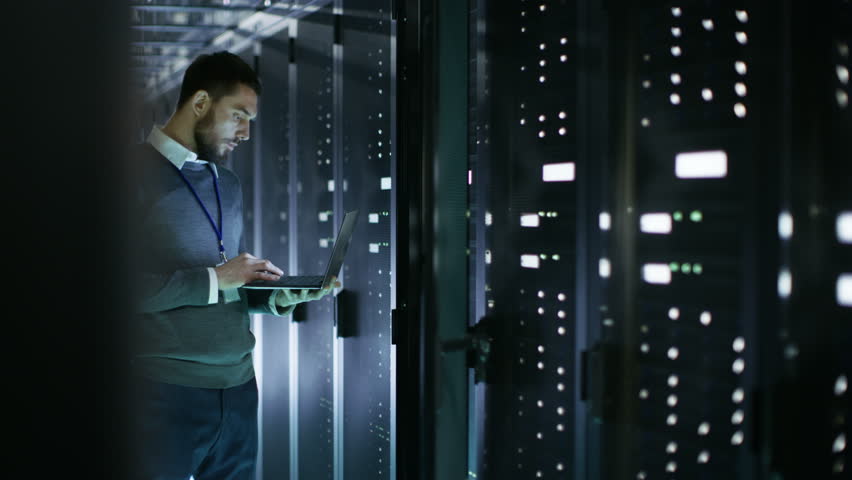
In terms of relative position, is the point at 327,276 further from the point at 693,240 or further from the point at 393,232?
the point at 693,240

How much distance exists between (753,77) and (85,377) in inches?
51.7

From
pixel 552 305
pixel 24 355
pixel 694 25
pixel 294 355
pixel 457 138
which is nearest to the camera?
pixel 24 355

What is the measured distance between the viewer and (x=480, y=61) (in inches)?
73.8

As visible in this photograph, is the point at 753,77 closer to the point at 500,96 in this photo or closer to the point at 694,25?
the point at 694,25

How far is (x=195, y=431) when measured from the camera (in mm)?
1784

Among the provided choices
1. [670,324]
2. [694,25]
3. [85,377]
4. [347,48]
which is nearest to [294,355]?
[347,48]

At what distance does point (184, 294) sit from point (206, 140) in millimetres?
559

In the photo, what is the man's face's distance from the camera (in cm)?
198

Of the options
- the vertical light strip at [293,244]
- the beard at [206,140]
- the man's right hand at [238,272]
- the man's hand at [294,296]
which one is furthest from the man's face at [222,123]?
the vertical light strip at [293,244]

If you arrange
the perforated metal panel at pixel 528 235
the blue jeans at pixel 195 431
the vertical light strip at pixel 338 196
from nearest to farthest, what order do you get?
the perforated metal panel at pixel 528 235
the blue jeans at pixel 195 431
the vertical light strip at pixel 338 196

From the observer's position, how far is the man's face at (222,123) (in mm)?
1978

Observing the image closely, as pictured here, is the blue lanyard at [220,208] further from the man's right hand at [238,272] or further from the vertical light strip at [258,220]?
the vertical light strip at [258,220]

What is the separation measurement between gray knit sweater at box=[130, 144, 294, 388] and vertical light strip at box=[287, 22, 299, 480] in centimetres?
81

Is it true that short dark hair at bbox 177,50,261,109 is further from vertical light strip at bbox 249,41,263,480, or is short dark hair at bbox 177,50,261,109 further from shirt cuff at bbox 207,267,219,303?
vertical light strip at bbox 249,41,263,480
